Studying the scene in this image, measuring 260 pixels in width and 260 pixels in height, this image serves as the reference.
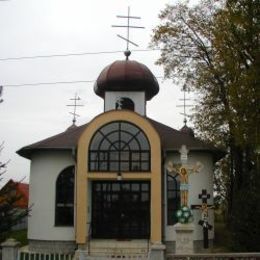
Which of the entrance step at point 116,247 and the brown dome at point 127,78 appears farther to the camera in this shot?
the brown dome at point 127,78

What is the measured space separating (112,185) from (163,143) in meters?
3.05

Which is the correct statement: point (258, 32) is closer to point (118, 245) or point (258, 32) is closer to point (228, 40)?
point (228, 40)

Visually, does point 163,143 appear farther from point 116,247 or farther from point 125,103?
point 116,247

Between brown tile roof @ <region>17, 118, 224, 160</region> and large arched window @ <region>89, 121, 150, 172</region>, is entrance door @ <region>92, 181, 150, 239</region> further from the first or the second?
brown tile roof @ <region>17, 118, 224, 160</region>

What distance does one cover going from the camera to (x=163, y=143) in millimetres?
25969

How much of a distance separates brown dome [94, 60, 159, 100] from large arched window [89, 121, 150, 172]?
4183 millimetres

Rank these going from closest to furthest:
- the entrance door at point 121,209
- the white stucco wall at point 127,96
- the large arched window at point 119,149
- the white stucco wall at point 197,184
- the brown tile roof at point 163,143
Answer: the large arched window at point 119,149 < the white stucco wall at point 197,184 < the entrance door at point 121,209 < the brown tile roof at point 163,143 < the white stucco wall at point 127,96

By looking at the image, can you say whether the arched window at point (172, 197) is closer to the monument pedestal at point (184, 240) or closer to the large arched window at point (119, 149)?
the large arched window at point (119, 149)

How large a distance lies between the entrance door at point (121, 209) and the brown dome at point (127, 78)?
561cm

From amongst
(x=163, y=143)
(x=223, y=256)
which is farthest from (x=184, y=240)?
(x=163, y=143)

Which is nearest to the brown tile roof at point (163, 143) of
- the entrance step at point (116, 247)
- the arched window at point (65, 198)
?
the arched window at point (65, 198)

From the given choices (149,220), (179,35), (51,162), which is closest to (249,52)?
(179,35)

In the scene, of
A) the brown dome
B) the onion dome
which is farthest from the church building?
the brown dome

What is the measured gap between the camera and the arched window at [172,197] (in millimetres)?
25422
